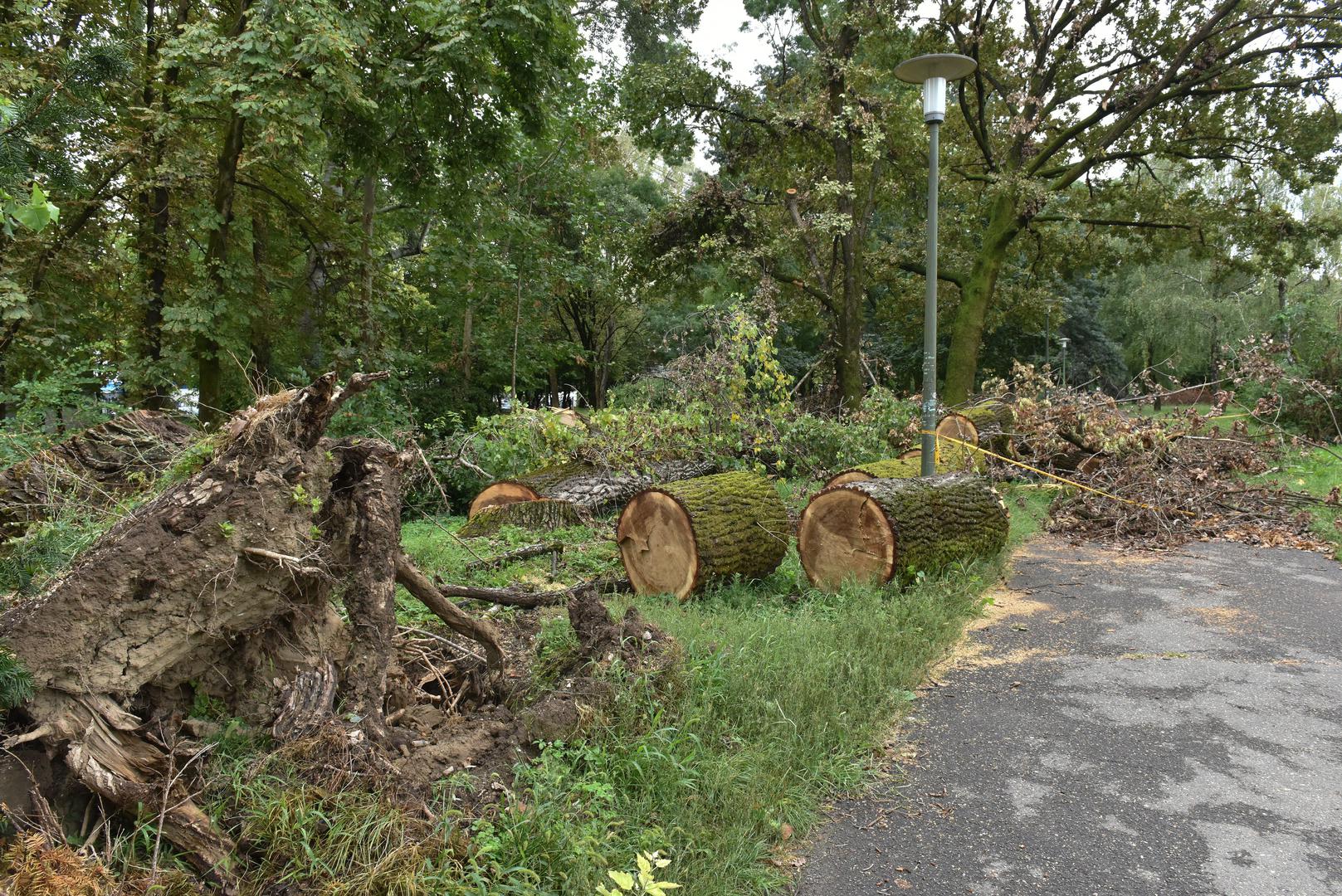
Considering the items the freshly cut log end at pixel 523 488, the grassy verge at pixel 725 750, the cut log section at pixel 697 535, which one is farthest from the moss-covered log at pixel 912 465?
the freshly cut log end at pixel 523 488

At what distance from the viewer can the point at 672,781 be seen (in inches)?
123

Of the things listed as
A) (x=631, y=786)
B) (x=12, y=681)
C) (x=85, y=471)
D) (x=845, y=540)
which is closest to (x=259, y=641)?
(x=12, y=681)

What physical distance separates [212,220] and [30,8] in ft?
9.32

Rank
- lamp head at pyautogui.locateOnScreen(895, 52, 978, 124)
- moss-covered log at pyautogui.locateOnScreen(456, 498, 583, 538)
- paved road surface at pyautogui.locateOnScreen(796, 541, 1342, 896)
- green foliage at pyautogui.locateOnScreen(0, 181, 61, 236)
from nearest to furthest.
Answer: green foliage at pyautogui.locateOnScreen(0, 181, 61, 236) < paved road surface at pyautogui.locateOnScreen(796, 541, 1342, 896) < lamp head at pyautogui.locateOnScreen(895, 52, 978, 124) < moss-covered log at pyautogui.locateOnScreen(456, 498, 583, 538)

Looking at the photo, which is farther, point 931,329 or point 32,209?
point 931,329

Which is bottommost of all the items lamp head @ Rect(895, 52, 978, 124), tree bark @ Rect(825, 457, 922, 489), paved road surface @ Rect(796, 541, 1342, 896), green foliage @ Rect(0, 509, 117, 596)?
paved road surface @ Rect(796, 541, 1342, 896)

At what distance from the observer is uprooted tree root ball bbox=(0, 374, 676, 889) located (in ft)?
8.04

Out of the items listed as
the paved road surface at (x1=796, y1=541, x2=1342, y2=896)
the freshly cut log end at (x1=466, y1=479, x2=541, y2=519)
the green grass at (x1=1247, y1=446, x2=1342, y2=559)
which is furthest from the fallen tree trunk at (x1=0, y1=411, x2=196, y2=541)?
the green grass at (x1=1247, y1=446, x2=1342, y2=559)

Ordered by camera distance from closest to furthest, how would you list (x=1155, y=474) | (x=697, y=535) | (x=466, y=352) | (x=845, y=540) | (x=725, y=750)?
(x=725, y=750), (x=697, y=535), (x=845, y=540), (x=1155, y=474), (x=466, y=352)

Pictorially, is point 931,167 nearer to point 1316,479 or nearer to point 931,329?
point 931,329

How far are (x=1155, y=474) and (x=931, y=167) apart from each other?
4632 mm

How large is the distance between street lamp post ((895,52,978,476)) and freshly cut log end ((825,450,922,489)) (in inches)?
23.8

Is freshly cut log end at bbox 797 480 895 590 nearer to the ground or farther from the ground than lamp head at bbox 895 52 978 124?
nearer to the ground

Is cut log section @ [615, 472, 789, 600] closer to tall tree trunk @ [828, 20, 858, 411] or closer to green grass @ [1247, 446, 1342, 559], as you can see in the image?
green grass @ [1247, 446, 1342, 559]
